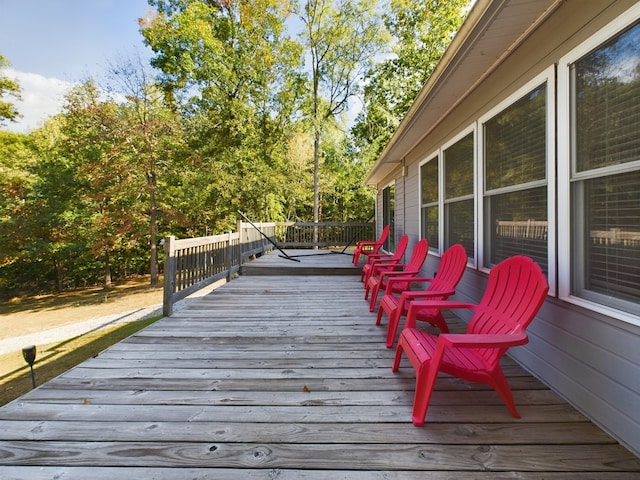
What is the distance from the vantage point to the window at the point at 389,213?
8.26 meters

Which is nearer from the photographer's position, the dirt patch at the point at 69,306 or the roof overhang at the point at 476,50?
the roof overhang at the point at 476,50

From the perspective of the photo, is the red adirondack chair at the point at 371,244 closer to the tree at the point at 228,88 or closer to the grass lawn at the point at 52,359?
the grass lawn at the point at 52,359

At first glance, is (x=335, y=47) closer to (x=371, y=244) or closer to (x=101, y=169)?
(x=101, y=169)

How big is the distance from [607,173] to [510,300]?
851 millimetres

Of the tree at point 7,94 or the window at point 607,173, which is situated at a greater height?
the tree at point 7,94

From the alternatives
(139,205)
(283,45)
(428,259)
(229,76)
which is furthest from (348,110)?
(428,259)

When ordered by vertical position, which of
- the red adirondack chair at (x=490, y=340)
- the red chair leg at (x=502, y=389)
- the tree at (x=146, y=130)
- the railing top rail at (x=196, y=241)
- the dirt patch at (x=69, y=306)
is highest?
the tree at (x=146, y=130)

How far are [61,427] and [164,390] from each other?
522mm

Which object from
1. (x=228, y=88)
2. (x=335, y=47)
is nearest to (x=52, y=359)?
(x=228, y=88)

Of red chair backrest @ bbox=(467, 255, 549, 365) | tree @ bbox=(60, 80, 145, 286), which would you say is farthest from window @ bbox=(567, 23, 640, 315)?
tree @ bbox=(60, 80, 145, 286)

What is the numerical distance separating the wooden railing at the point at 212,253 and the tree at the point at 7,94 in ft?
50.5

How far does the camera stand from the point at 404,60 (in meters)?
14.1

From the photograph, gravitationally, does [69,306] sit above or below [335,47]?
below

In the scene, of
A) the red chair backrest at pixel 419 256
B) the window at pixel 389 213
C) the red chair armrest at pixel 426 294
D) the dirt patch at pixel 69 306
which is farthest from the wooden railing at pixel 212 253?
the dirt patch at pixel 69 306
